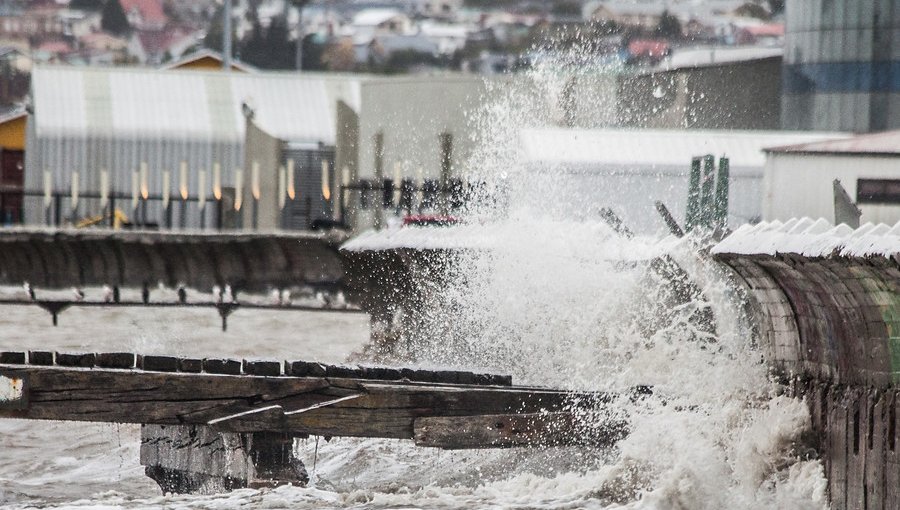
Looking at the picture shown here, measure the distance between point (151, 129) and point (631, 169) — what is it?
15000mm

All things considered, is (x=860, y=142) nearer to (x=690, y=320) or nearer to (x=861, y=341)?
(x=690, y=320)

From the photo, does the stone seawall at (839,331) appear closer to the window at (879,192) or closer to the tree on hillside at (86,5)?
the window at (879,192)

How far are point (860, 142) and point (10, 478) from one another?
2590cm

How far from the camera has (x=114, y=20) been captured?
9294 cm

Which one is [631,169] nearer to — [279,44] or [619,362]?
[619,362]

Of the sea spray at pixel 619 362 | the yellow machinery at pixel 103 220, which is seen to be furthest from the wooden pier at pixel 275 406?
the yellow machinery at pixel 103 220

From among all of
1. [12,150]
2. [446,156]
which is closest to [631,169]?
[446,156]

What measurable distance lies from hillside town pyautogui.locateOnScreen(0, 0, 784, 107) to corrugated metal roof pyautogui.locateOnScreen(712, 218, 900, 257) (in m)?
65.0

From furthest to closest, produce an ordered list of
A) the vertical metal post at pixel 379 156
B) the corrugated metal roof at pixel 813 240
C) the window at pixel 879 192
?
the vertical metal post at pixel 379 156
the window at pixel 879 192
the corrugated metal roof at pixel 813 240

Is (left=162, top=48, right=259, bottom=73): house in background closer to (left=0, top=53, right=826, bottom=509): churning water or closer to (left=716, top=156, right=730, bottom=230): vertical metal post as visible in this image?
(left=716, top=156, right=730, bottom=230): vertical metal post

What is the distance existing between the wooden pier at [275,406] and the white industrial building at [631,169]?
21120 millimetres

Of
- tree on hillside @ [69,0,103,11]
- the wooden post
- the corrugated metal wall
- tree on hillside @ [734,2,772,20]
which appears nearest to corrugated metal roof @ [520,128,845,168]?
the corrugated metal wall

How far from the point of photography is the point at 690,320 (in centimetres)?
1340

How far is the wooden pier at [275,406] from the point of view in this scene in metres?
10.3
